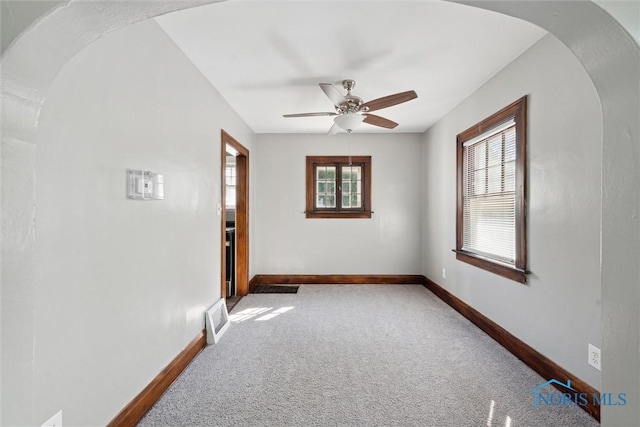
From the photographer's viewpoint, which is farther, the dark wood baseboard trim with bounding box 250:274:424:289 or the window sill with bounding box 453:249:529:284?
the dark wood baseboard trim with bounding box 250:274:424:289

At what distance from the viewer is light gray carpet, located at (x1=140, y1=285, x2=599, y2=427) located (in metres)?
1.92

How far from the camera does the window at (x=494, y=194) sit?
2674 millimetres

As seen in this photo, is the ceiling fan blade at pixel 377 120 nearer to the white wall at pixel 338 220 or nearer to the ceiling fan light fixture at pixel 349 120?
the ceiling fan light fixture at pixel 349 120

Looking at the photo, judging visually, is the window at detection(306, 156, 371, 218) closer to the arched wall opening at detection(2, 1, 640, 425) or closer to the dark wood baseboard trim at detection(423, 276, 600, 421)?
the dark wood baseboard trim at detection(423, 276, 600, 421)

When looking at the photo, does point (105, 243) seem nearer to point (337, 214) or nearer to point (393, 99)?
point (393, 99)

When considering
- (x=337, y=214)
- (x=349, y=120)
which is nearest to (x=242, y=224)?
(x=337, y=214)

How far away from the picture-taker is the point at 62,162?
4.47ft

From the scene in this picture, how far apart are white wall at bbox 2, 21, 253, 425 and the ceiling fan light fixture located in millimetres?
1358

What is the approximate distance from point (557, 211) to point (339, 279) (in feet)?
11.5

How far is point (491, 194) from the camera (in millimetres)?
3240

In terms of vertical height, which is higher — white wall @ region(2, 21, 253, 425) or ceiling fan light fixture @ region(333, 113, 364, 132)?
ceiling fan light fixture @ region(333, 113, 364, 132)

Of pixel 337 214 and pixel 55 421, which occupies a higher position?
pixel 337 214

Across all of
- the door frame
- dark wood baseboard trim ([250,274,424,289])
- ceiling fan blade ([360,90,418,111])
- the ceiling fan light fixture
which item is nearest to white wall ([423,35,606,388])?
ceiling fan blade ([360,90,418,111])

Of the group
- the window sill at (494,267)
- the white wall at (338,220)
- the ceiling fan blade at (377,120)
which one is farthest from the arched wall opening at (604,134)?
the white wall at (338,220)
